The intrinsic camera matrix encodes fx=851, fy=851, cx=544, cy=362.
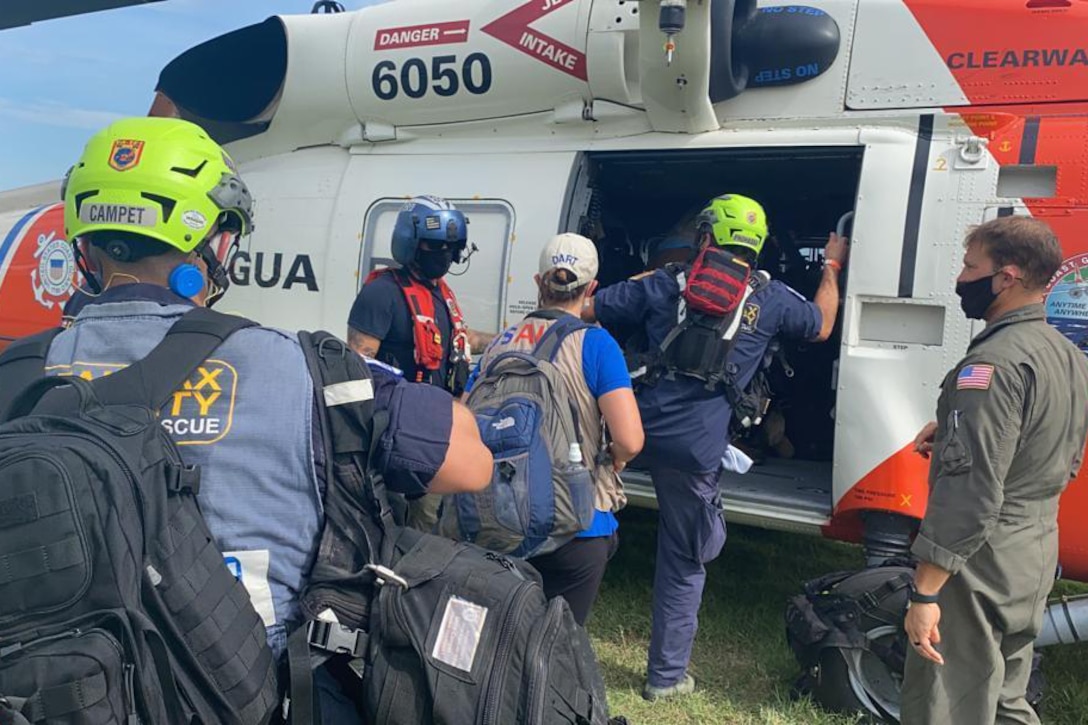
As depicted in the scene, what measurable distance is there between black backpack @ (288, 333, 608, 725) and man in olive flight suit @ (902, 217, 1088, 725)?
4.41 ft

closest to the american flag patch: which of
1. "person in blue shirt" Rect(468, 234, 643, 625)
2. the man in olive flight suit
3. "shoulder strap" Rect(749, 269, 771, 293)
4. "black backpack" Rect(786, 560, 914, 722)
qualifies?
the man in olive flight suit

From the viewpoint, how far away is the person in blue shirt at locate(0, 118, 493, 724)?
4.34 ft

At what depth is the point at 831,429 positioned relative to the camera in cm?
571

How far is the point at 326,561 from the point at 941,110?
11.4 ft

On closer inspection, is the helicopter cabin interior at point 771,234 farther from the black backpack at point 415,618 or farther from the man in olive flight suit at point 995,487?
the black backpack at point 415,618

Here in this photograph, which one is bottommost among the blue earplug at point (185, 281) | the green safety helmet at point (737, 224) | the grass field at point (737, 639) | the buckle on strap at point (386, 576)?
the grass field at point (737, 639)

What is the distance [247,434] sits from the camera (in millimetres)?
1322

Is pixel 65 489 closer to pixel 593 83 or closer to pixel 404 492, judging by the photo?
pixel 404 492

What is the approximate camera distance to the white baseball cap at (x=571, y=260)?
2.96 metres

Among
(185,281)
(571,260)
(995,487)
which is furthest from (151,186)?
(995,487)

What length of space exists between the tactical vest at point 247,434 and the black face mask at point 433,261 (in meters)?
2.15

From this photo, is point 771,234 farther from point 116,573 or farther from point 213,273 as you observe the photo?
point 116,573

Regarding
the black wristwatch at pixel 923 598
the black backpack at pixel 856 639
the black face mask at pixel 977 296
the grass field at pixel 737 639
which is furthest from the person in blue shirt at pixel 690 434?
the black wristwatch at pixel 923 598

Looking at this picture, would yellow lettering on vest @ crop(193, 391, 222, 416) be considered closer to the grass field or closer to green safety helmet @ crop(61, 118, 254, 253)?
green safety helmet @ crop(61, 118, 254, 253)
